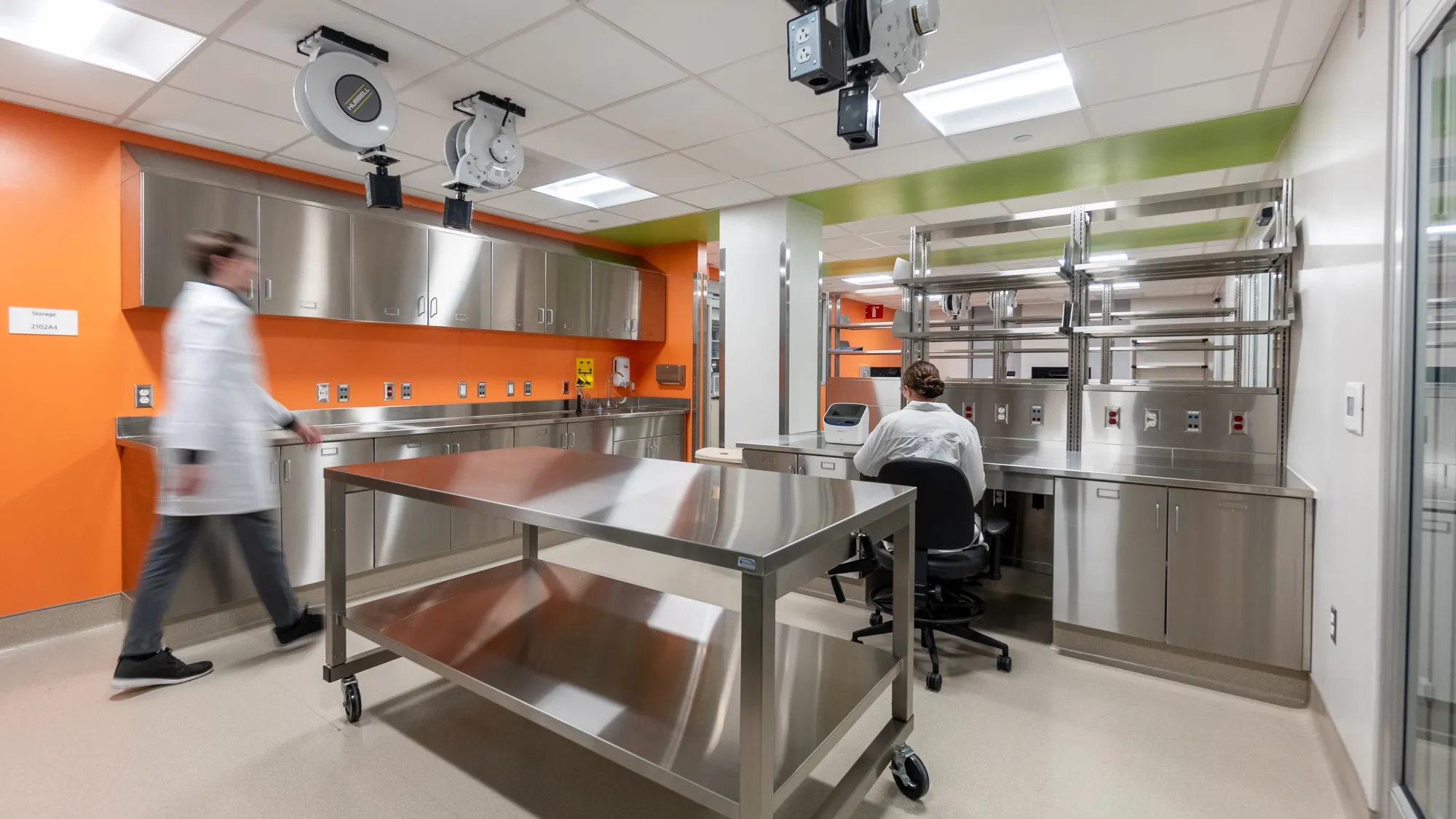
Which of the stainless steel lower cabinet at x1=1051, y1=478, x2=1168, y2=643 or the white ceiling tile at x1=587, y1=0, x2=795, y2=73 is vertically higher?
the white ceiling tile at x1=587, y1=0, x2=795, y2=73

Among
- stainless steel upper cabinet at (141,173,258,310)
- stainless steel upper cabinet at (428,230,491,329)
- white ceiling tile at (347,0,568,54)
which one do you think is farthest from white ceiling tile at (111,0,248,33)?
stainless steel upper cabinet at (428,230,491,329)

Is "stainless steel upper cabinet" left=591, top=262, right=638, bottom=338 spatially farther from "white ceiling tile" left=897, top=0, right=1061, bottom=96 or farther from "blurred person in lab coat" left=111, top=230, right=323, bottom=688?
"white ceiling tile" left=897, top=0, right=1061, bottom=96

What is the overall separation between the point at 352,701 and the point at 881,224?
5170 mm

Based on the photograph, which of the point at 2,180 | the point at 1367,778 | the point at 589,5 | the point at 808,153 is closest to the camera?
the point at 1367,778

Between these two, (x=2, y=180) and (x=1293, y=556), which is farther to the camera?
(x=2, y=180)

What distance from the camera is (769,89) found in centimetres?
308

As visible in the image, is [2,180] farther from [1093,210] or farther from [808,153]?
[1093,210]

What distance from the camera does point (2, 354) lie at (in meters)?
3.18

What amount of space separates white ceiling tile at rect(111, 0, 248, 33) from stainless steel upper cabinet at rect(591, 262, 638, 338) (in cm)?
348

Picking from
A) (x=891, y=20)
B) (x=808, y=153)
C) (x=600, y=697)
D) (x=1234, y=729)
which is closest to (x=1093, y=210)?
(x=808, y=153)

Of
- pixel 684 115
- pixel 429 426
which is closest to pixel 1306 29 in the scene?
pixel 684 115

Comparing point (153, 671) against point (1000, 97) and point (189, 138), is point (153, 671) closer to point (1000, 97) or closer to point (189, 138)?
point (189, 138)

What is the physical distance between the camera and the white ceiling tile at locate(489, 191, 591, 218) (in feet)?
15.7

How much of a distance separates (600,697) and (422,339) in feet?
13.0
